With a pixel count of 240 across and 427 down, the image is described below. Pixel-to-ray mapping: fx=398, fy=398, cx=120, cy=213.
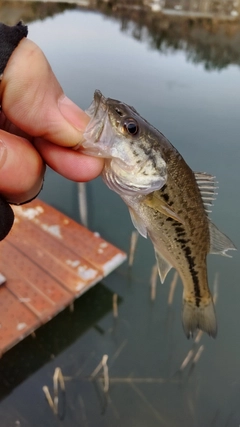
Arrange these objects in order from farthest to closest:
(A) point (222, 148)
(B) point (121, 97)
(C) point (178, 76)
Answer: (C) point (178, 76) < (B) point (121, 97) < (A) point (222, 148)

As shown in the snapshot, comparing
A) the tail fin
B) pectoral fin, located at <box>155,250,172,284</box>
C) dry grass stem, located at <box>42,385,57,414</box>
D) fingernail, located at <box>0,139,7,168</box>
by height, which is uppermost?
fingernail, located at <box>0,139,7,168</box>

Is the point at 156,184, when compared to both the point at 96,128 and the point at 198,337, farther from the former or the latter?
the point at 198,337

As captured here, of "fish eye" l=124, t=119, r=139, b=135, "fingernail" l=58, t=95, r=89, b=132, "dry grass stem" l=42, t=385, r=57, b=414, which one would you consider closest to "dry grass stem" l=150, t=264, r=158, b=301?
"dry grass stem" l=42, t=385, r=57, b=414

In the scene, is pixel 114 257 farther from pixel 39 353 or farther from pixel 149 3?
pixel 149 3

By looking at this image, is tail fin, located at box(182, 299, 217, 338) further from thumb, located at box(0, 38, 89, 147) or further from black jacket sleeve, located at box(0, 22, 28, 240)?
black jacket sleeve, located at box(0, 22, 28, 240)

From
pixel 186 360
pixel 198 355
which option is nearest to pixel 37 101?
pixel 186 360

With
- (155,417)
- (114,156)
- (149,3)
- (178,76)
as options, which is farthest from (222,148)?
(149,3)

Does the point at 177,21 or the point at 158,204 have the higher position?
the point at 177,21
